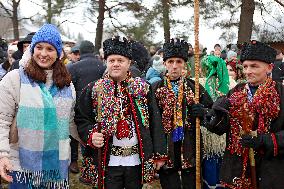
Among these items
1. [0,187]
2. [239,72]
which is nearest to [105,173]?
[0,187]

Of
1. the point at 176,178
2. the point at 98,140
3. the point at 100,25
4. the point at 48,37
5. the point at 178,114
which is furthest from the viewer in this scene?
the point at 100,25

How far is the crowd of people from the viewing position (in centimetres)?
286

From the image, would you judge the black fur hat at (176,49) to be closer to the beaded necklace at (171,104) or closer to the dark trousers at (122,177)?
the beaded necklace at (171,104)

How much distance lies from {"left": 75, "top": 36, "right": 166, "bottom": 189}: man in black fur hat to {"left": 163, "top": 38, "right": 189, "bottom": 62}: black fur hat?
0.66m

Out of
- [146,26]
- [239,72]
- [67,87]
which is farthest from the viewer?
[146,26]

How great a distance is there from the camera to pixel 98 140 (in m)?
3.12

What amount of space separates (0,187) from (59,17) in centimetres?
1441

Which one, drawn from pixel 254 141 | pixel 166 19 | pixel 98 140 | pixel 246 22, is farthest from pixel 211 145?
pixel 166 19

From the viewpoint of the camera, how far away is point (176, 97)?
3852 millimetres

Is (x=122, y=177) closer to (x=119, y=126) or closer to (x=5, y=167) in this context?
(x=119, y=126)

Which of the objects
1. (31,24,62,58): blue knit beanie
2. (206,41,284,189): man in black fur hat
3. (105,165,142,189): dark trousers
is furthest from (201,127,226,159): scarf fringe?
(31,24,62,58): blue knit beanie

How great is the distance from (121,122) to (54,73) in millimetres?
690

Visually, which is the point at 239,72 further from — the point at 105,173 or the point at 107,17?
the point at 107,17

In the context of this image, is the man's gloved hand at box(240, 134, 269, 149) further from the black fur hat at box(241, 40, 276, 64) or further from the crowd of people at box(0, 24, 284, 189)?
the black fur hat at box(241, 40, 276, 64)
